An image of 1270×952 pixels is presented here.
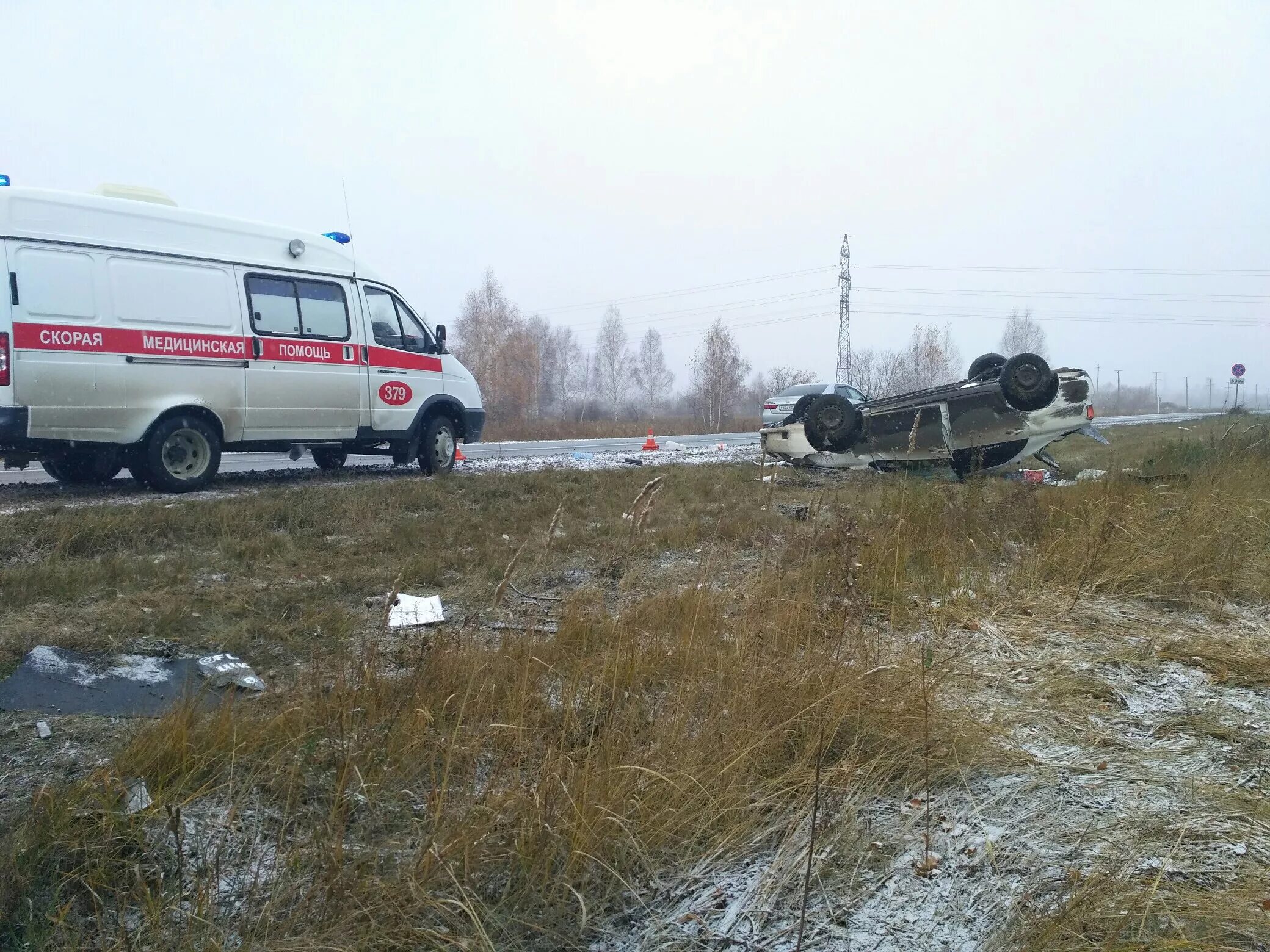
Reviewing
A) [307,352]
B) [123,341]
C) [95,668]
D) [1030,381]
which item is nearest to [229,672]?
[95,668]

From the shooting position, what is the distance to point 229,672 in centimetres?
343

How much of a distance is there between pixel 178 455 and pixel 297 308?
1.96m

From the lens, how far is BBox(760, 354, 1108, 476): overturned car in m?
9.27

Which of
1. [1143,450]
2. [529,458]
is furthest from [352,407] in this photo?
[1143,450]

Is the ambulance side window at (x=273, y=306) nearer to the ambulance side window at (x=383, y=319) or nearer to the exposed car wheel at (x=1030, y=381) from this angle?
the ambulance side window at (x=383, y=319)

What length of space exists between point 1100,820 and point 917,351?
799 inches

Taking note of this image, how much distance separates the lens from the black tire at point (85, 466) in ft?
26.6

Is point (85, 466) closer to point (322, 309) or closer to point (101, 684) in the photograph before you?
point (322, 309)

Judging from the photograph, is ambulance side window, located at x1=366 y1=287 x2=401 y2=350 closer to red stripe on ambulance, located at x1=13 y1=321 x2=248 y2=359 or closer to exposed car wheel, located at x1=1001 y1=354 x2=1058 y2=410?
red stripe on ambulance, located at x1=13 y1=321 x2=248 y2=359

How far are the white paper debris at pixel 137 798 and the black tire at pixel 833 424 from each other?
8.64 metres

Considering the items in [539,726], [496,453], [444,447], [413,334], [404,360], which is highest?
[413,334]

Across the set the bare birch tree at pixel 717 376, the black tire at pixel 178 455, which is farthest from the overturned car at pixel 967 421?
the bare birch tree at pixel 717 376

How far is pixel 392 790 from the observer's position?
2.41 metres

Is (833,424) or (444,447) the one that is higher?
(833,424)
